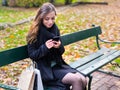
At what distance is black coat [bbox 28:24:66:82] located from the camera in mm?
3480

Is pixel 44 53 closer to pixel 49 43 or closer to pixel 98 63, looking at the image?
pixel 49 43

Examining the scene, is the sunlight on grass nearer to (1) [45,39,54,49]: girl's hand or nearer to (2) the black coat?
(2) the black coat

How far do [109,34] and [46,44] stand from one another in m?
5.62

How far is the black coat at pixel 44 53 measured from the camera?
11.4ft

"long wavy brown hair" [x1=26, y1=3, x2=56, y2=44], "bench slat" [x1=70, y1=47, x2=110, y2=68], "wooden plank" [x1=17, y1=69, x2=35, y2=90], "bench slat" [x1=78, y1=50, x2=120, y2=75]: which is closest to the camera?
"wooden plank" [x1=17, y1=69, x2=35, y2=90]

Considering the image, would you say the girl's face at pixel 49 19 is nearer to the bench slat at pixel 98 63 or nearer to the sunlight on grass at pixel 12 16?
the bench slat at pixel 98 63

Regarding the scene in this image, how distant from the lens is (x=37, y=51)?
3486mm

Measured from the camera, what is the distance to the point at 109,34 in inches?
349

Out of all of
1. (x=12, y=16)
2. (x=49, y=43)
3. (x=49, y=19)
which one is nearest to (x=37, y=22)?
(x=49, y=19)

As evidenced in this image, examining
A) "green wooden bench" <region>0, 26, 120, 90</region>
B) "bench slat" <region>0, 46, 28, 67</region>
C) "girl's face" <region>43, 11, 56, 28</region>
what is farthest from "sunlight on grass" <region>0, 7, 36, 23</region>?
"girl's face" <region>43, 11, 56, 28</region>

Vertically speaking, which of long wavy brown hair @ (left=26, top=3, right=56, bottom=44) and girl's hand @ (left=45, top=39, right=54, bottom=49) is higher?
long wavy brown hair @ (left=26, top=3, right=56, bottom=44)

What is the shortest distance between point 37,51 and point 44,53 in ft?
0.29

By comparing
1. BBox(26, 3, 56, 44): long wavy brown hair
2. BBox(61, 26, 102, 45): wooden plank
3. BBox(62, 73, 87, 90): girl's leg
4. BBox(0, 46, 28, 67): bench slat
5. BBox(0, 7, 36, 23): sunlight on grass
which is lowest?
BBox(0, 7, 36, 23): sunlight on grass

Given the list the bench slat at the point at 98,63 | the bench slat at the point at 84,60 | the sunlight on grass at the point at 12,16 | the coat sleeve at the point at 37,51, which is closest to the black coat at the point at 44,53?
the coat sleeve at the point at 37,51
